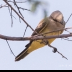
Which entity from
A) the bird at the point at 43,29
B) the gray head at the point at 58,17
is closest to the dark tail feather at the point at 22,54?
the bird at the point at 43,29

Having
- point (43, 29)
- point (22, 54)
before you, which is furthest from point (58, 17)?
point (22, 54)

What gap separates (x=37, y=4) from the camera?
54cm

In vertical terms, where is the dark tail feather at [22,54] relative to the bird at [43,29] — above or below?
below

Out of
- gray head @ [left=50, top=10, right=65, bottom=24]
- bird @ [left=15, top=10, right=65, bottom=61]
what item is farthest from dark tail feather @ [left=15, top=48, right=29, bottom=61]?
gray head @ [left=50, top=10, right=65, bottom=24]

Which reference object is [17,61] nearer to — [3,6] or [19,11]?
[3,6]

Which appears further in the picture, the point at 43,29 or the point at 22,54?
the point at 22,54

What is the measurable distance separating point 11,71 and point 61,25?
178cm

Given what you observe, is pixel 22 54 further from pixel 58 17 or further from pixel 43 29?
→ pixel 58 17

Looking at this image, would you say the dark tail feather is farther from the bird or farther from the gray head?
the gray head

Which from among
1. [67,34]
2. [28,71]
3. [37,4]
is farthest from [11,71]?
[37,4]

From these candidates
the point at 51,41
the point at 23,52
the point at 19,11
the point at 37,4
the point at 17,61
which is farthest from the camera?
the point at 23,52

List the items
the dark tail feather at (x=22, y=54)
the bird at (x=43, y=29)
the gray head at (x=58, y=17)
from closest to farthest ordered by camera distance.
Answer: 1. the bird at (x=43, y=29)
2. the dark tail feather at (x=22, y=54)
3. the gray head at (x=58, y=17)

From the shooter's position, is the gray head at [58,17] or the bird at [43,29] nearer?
the bird at [43,29]

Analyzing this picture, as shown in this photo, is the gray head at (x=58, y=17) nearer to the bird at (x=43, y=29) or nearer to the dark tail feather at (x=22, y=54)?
the bird at (x=43, y=29)
